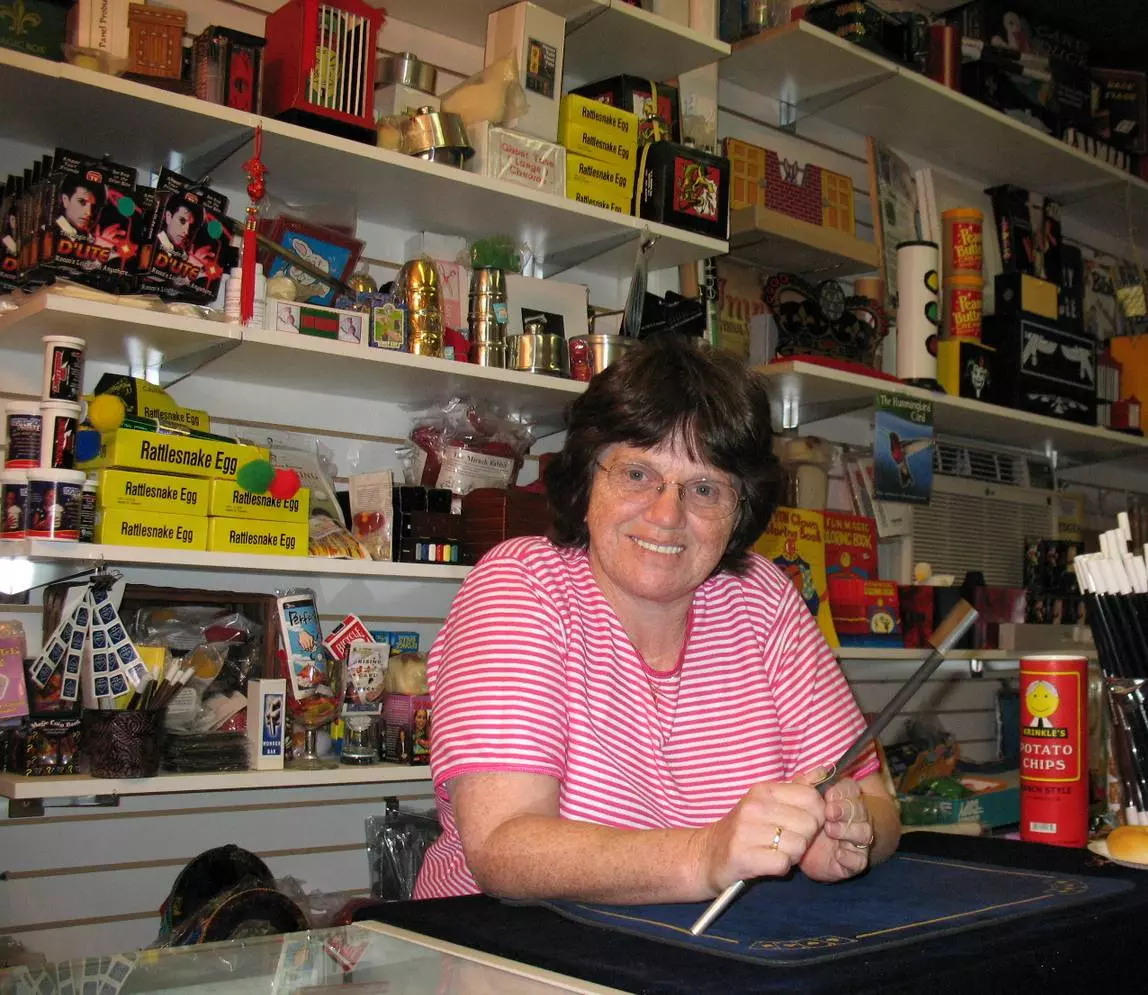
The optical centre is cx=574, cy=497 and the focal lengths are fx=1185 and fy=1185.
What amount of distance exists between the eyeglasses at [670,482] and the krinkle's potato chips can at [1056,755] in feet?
1.83

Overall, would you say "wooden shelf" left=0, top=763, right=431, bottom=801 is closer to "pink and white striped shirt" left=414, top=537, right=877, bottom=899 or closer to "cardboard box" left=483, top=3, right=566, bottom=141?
"pink and white striped shirt" left=414, top=537, right=877, bottom=899

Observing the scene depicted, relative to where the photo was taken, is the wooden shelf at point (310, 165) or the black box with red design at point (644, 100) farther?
the black box with red design at point (644, 100)

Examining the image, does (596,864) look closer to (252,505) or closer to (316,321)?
(252,505)

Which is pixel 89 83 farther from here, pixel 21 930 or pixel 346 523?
pixel 21 930

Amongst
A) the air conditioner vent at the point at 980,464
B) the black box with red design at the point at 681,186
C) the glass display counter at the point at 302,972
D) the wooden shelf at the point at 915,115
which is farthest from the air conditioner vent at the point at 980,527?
the glass display counter at the point at 302,972

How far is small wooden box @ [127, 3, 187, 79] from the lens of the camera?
Answer: 76.4 inches

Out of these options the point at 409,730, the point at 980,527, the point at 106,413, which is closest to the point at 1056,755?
the point at 409,730

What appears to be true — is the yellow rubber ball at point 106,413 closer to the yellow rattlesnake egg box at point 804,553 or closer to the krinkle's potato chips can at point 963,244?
the yellow rattlesnake egg box at point 804,553

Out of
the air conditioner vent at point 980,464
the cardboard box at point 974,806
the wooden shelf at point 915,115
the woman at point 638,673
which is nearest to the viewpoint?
the woman at point 638,673

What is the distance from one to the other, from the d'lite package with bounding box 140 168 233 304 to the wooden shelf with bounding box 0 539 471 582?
0.44m

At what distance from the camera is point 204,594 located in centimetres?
212

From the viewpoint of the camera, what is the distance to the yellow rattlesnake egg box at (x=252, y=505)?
6.40 ft

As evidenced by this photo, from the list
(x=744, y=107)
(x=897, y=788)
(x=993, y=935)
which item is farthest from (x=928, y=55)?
(x=993, y=935)

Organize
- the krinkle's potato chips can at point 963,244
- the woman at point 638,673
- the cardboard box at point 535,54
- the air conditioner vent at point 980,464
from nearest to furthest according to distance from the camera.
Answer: the woman at point 638,673 < the cardboard box at point 535,54 < the krinkle's potato chips can at point 963,244 < the air conditioner vent at point 980,464
